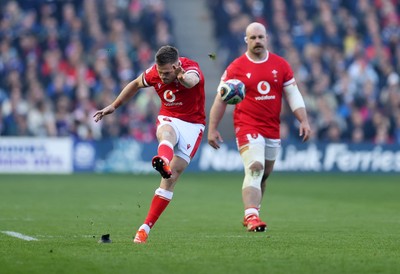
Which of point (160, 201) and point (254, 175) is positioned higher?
point (254, 175)

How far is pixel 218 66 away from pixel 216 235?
67.6 ft

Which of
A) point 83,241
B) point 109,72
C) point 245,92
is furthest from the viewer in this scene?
point 109,72

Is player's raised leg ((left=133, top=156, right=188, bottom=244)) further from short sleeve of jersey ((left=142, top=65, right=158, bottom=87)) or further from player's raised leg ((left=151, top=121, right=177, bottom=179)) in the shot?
short sleeve of jersey ((left=142, top=65, right=158, bottom=87))

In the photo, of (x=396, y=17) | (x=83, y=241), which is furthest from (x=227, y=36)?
(x=83, y=241)

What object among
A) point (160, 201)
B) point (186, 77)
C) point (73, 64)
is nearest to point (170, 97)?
point (186, 77)

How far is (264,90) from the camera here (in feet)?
44.9

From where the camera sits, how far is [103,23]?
30.8 metres

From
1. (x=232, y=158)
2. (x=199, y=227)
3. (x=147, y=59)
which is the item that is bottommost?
(x=199, y=227)

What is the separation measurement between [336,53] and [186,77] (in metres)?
21.1

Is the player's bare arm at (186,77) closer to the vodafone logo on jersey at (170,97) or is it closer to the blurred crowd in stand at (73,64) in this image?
the vodafone logo on jersey at (170,97)

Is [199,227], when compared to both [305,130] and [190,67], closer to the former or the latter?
[305,130]

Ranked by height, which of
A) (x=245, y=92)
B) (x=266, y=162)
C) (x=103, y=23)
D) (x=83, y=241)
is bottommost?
(x=83, y=241)

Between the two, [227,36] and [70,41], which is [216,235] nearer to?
[70,41]

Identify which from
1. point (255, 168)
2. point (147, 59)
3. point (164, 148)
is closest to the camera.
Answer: point (164, 148)
